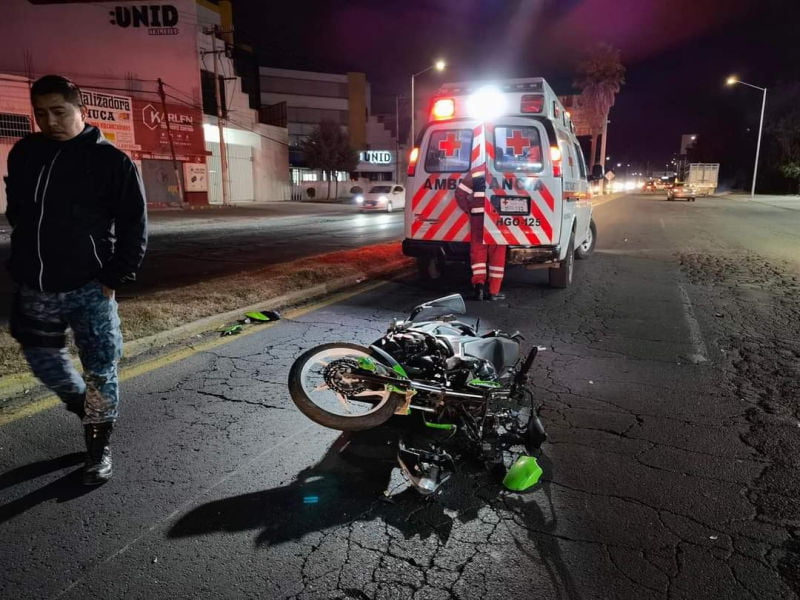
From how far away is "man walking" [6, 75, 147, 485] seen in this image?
115 inches

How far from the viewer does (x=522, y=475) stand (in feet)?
10.5

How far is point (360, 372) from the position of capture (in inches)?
134

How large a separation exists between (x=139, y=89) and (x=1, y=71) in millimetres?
6279

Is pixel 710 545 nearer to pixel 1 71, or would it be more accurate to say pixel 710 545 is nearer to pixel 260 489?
pixel 260 489

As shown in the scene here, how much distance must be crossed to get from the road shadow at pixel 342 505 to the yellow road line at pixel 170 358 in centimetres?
202

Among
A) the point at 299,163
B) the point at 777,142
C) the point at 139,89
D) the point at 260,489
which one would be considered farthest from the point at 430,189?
the point at 777,142

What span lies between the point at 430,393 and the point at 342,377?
55 centimetres

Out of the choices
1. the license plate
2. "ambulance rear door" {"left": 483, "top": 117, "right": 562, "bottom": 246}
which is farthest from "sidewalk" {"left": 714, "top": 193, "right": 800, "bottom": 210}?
the license plate

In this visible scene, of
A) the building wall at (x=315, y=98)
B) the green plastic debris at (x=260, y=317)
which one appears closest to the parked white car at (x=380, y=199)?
the green plastic debris at (x=260, y=317)

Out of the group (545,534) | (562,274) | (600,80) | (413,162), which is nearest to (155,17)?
(413,162)

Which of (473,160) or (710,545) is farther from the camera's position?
(473,160)

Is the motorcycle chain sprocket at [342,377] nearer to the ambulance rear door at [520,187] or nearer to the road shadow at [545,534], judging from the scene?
the road shadow at [545,534]

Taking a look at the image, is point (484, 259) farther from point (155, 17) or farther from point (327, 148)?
point (327, 148)

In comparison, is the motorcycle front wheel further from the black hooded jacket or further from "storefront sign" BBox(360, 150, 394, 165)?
"storefront sign" BBox(360, 150, 394, 165)
